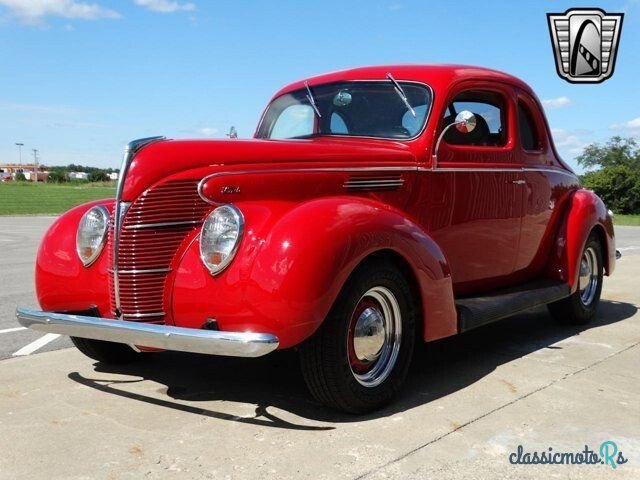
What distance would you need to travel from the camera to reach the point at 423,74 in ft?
14.2

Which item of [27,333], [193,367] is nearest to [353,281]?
[193,367]

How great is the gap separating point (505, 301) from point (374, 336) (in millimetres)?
1378

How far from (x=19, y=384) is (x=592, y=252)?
15.0 feet

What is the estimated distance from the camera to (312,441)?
9.41 ft

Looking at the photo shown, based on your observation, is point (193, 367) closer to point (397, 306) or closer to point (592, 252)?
point (397, 306)

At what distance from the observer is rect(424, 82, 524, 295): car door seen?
13.4 ft

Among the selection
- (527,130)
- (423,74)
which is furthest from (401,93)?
(527,130)

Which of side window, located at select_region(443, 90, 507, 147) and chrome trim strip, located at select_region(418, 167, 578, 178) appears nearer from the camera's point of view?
chrome trim strip, located at select_region(418, 167, 578, 178)

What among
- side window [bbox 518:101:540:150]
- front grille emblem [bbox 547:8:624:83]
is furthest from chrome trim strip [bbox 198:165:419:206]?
front grille emblem [bbox 547:8:624:83]

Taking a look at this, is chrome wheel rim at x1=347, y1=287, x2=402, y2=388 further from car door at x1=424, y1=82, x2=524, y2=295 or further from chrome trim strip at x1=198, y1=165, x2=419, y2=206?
car door at x1=424, y1=82, x2=524, y2=295

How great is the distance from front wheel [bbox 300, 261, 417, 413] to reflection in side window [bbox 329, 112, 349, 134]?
53.6 inches

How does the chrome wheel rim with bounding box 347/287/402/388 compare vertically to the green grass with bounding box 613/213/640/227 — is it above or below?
above

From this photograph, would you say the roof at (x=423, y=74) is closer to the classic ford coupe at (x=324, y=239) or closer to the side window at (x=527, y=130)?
the classic ford coupe at (x=324, y=239)

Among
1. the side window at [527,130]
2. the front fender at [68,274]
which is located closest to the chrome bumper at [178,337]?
the front fender at [68,274]
